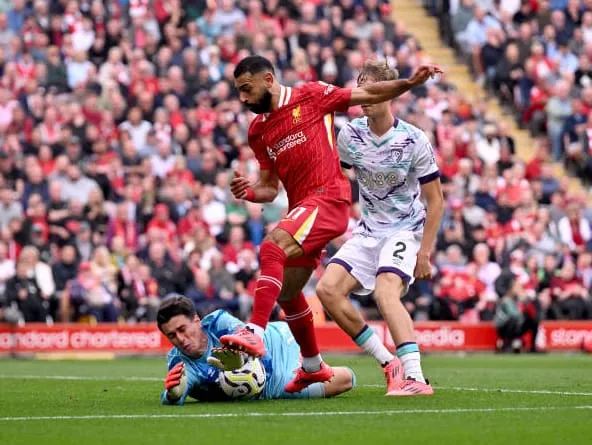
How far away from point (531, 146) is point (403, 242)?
17.7m

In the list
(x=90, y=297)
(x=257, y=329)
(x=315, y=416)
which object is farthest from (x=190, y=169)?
(x=315, y=416)

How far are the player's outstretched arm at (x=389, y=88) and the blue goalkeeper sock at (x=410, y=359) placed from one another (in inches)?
73.9

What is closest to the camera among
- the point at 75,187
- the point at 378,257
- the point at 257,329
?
the point at 257,329

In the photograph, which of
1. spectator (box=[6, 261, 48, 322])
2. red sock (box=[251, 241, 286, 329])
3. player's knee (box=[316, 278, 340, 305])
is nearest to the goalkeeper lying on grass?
red sock (box=[251, 241, 286, 329])

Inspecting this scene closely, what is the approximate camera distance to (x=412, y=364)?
36.3 feet

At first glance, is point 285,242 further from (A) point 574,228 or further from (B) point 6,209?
(A) point 574,228

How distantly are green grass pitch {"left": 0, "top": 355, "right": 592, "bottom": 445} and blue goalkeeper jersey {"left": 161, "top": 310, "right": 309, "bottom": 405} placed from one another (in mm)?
164

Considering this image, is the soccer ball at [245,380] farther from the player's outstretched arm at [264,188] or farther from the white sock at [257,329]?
the player's outstretched arm at [264,188]

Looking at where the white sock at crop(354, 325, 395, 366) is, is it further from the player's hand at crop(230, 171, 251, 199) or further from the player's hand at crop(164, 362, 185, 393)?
the player's hand at crop(164, 362, 185, 393)

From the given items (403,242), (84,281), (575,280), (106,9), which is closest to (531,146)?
(575,280)

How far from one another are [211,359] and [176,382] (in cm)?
56

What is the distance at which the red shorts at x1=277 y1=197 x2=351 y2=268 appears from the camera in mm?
10383

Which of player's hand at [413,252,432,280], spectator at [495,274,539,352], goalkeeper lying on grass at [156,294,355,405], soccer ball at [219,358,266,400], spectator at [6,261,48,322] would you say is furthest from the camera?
spectator at [495,274,539,352]

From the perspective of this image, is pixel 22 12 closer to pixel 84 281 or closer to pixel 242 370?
pixel 84 281
